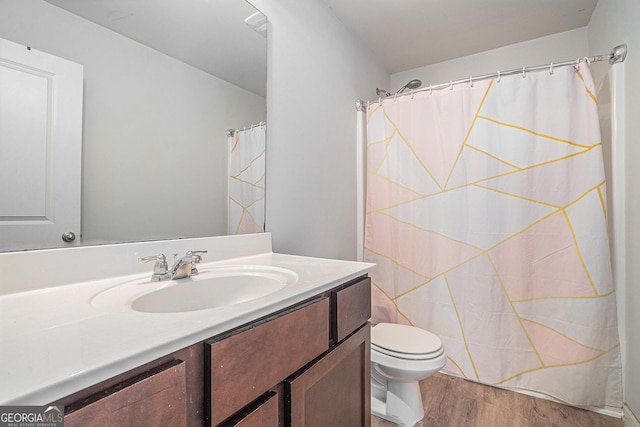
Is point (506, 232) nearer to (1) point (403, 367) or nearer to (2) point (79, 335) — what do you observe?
(1) point (403, 367)

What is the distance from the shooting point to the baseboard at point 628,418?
→ 1365mm

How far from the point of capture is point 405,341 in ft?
4.84

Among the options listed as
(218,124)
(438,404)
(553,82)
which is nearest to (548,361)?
(438,404)

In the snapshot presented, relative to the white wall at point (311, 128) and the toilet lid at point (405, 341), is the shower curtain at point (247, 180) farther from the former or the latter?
the toilet lid at point (405, 341)

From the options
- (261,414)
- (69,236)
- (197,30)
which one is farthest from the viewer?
(197,30)

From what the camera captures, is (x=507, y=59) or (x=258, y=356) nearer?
(x=258, y=356)

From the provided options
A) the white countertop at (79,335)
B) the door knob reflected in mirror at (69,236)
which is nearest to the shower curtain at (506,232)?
the white countertop at (79,335)

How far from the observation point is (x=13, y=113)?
0.75m

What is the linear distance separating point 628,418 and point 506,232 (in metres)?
0.99

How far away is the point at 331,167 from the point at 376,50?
3.82 feet

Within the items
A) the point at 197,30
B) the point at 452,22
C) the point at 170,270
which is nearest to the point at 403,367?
the point at 170,270

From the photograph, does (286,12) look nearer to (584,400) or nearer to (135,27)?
(135,27)

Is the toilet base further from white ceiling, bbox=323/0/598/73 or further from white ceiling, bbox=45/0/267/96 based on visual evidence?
white ceiling, bbox=323/0/598/73

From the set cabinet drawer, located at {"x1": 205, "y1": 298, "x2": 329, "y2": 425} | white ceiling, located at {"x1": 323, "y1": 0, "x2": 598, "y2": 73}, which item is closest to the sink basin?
cabinet drawer, located at {"x1": 205, "y1": 298, "x2": 329, "y2": 425}
